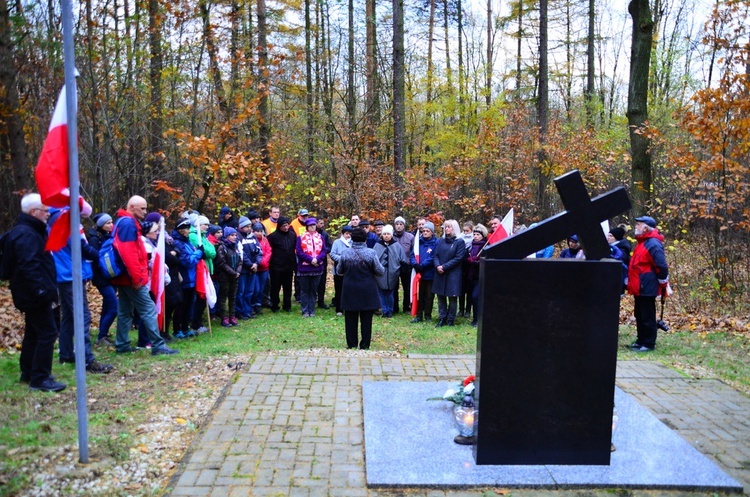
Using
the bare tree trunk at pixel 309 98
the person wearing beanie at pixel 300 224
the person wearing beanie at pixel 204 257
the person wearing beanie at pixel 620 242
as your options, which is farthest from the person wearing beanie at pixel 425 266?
the bare tree trunk at pixel 309 98

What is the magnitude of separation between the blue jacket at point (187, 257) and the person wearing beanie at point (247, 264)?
1.65m

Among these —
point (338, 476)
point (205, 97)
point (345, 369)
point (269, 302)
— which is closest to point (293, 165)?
point (205, 97)

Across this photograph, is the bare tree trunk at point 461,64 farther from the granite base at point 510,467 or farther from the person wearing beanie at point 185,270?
the granite base at point 510,467

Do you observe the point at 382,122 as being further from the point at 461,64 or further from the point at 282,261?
the point at 282,261

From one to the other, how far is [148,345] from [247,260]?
308 cm

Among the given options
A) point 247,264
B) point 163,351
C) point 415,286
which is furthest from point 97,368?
point 415,286

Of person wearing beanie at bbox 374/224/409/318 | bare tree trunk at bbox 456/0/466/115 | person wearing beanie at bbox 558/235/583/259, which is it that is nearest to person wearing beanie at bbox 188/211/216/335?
person wearing beanie at bbox 374/224/409/318

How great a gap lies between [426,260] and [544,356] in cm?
742

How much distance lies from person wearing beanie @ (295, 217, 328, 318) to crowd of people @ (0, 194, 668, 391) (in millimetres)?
22

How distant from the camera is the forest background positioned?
12742 mm

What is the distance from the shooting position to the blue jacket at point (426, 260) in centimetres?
1226

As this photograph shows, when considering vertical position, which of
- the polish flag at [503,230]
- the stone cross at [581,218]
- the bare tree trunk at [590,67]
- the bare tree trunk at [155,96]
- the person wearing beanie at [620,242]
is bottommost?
the person wearing beanie at [620,242]

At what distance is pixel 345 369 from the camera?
7.70 m

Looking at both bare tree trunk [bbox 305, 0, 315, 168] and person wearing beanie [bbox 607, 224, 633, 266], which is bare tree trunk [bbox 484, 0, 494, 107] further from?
person wearing beanie [bbox 607, 224, 633, 266]
